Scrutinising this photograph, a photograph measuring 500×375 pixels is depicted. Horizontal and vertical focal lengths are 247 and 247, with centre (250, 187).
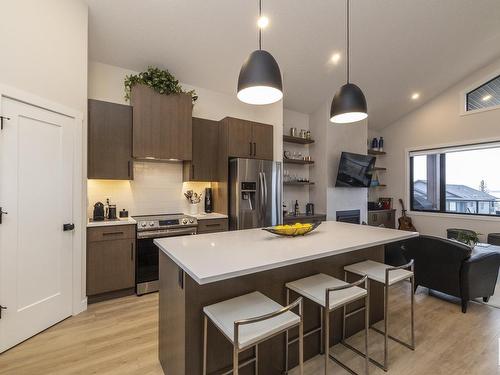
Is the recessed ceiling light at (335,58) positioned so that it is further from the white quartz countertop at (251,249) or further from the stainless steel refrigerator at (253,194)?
the white quartz countertop at (251,249)

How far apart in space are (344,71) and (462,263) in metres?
3.38

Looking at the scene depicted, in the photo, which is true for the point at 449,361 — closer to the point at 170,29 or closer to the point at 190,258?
the point at 190,258

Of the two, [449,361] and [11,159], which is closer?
[449,361]

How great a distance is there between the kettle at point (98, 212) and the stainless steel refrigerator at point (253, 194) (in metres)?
1.71

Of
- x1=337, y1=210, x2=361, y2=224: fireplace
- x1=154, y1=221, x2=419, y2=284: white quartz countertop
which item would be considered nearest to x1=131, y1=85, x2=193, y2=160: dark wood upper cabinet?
x1=154, y1=221, x2=419, y2=284: white quartz countertop

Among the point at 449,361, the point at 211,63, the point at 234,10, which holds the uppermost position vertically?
the point at 234,10

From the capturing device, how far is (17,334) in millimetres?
2086

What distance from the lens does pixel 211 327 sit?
149 cm

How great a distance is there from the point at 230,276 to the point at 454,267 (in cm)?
278

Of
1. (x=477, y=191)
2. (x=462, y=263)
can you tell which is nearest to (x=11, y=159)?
(x=462, y=263)

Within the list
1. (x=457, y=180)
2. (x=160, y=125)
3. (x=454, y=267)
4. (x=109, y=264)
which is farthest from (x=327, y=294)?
(x=457, y=180)

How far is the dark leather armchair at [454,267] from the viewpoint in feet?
8.54

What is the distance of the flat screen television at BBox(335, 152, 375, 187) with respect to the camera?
5054mm

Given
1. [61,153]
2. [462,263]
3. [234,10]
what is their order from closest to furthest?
[61,153], [462,263], [234,10]
